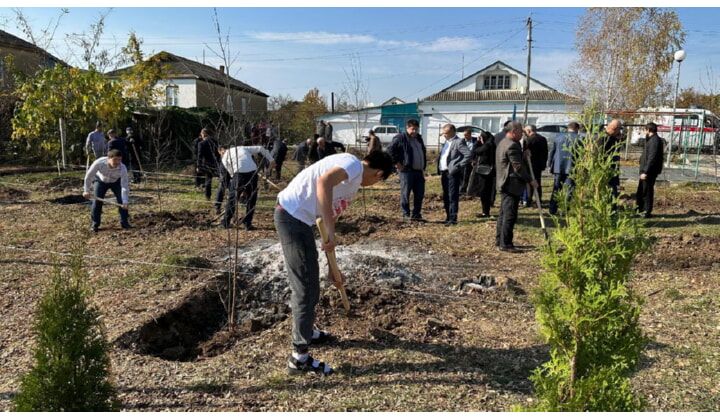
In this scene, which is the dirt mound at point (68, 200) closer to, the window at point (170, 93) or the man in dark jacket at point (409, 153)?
the man in dark jacket at point (409, 153)

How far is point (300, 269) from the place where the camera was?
11.3ft

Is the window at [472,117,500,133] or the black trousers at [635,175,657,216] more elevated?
the window at [472,117,500,133]

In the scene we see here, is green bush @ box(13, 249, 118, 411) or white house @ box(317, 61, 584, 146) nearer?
green bush @ box(13, 249, 118, 411)

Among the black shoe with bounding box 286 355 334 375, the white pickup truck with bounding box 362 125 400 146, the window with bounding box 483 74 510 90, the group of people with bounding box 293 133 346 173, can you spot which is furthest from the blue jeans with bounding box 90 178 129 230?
the window with bounding box 483 74 510 90

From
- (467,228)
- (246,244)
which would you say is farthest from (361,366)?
(467,228)

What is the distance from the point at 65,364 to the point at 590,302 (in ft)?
8.77

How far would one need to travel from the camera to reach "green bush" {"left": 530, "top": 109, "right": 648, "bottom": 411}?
240 centimetres

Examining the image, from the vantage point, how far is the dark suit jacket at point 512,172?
679 cm

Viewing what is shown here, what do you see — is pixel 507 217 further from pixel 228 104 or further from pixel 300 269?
pixel 300 269

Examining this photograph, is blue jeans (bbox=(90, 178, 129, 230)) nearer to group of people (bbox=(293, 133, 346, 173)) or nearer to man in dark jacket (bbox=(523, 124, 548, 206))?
group of people (bbox=(293, 133, 346, 173))

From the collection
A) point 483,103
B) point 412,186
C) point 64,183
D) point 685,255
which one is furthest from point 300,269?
point 483,103

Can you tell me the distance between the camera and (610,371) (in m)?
2.38

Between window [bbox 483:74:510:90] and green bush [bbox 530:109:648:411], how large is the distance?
40.1m

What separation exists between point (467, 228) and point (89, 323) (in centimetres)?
664
